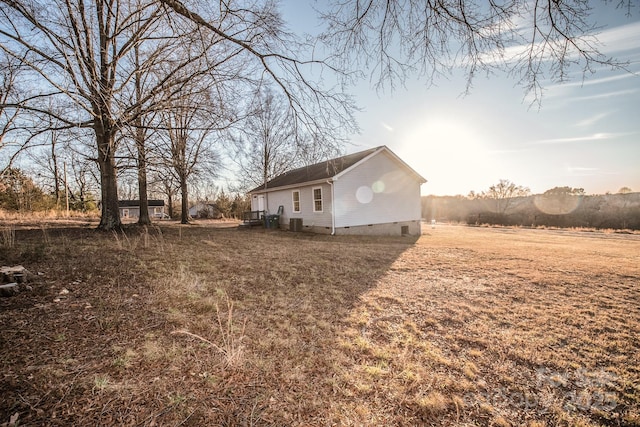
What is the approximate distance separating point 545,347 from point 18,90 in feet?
30.8

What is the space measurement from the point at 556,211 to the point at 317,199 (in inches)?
1065

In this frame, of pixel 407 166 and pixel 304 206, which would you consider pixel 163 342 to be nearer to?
pixel 304 206

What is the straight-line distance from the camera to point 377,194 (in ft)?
49.9

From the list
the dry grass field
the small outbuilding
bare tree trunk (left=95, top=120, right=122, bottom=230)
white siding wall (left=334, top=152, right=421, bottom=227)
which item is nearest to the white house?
white siding wall (left=334, top=152, right=421, bottom=227)

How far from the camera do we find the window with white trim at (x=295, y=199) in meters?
16.2

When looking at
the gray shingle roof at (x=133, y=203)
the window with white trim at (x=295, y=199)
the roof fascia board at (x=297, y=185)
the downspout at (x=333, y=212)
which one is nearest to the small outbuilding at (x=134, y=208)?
the gray shingle roof at (x=133, y=203)

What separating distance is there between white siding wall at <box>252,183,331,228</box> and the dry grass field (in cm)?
849

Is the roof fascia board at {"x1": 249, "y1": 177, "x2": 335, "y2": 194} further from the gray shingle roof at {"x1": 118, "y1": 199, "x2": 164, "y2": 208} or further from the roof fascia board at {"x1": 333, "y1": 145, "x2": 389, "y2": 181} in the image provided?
the gray shingle roof at {"x1": 118, "y1": 199, "x2": 164, "y2": 208}

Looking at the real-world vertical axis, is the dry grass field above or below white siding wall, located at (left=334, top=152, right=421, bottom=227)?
below

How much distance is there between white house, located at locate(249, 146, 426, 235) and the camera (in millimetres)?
13797

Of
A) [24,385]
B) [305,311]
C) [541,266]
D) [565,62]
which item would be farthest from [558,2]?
[541,266]

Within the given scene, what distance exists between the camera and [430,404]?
217 cm

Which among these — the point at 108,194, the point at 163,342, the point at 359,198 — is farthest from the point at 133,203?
the point at 163,342

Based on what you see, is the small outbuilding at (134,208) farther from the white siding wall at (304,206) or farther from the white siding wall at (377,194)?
the white siding wall at (377,194)
